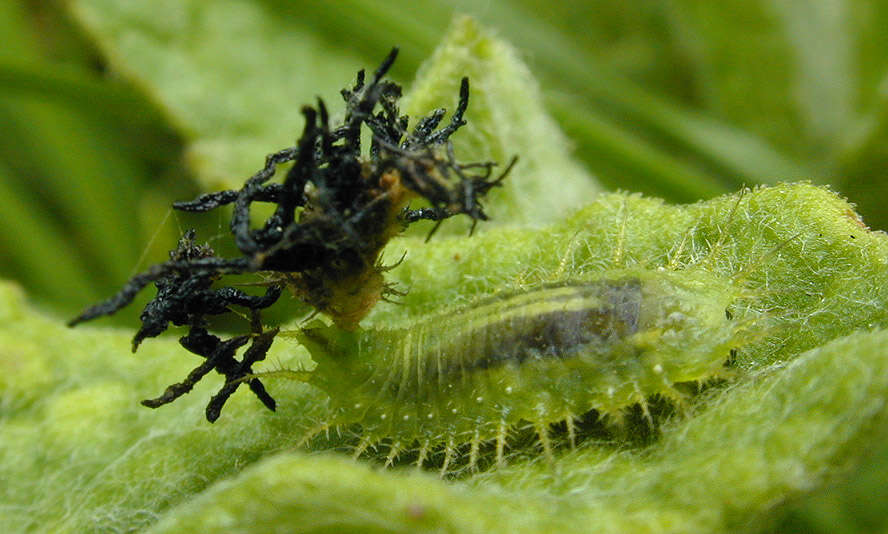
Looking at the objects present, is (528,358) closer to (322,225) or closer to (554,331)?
(554,331)

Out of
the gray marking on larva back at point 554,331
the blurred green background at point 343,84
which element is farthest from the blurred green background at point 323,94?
the gray marking on larva back at point 554,331

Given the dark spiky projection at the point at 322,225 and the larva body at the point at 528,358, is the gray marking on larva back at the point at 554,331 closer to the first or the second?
Answer: the larva body at the point at 528,358

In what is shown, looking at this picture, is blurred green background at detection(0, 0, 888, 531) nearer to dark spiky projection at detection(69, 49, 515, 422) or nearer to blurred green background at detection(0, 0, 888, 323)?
blurred green background at detection(0, 0, 888, 323)

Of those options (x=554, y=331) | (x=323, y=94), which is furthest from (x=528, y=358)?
(x=323, y=94)

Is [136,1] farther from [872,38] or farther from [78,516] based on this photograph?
[872,38]

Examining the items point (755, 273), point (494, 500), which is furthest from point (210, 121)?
point (494, 500)

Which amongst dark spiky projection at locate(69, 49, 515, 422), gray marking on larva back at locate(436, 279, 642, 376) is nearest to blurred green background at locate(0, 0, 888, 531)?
dark spiky projection at locate(69, 49, 515, 422)
